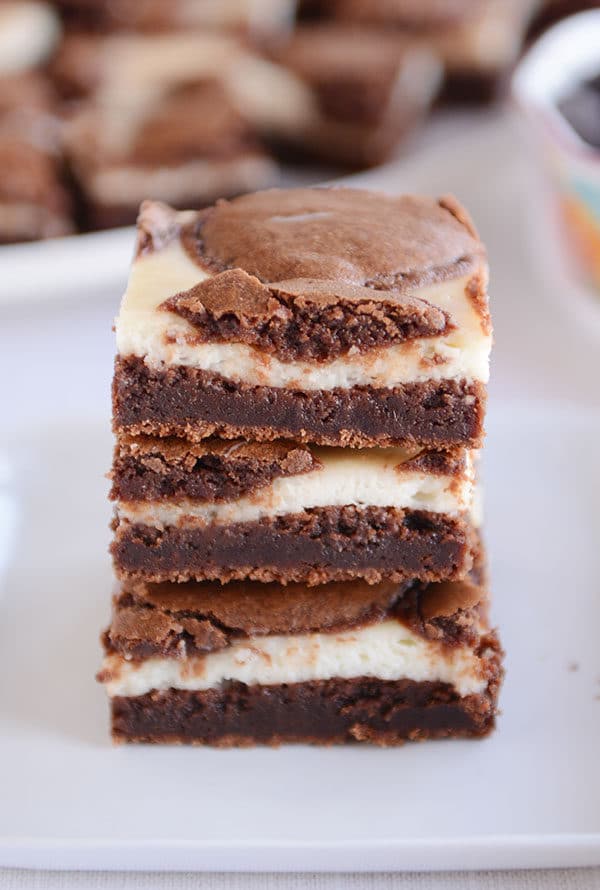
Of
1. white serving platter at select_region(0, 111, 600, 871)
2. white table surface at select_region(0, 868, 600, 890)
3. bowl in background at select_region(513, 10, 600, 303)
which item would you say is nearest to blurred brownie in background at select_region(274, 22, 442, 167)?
bowl in background at select_region(513, 10, 600, 303)

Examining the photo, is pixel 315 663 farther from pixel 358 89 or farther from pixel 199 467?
pixel 358 89

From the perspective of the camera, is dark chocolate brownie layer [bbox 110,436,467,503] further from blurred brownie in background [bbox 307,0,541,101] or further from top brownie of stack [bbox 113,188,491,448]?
blurred brownie in background [bbox 307,0,541,101]

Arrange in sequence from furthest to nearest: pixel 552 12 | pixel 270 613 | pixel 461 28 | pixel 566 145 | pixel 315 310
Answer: pixel 552 12
pixel 461 28
pixel 566 145
pixel 270 613
pixel 315 310

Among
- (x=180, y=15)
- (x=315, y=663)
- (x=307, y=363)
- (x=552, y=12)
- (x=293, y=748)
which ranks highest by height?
(x=552, y=12)

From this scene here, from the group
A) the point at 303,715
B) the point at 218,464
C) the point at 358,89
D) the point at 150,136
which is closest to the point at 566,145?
the point at 358,89

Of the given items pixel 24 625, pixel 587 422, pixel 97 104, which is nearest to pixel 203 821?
→ pixel 24 625

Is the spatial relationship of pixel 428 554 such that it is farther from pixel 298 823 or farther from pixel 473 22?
pixel 473 22

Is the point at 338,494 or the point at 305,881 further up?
the point at 338,494

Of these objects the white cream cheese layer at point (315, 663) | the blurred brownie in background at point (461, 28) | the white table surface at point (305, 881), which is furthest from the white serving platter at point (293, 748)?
the blurred brownie in background at point (461, 28)
